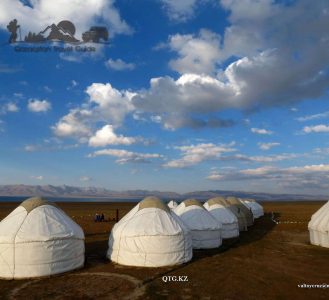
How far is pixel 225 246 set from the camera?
22.7 m

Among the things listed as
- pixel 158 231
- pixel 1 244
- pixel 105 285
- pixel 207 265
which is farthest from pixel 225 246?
pixel 1 244

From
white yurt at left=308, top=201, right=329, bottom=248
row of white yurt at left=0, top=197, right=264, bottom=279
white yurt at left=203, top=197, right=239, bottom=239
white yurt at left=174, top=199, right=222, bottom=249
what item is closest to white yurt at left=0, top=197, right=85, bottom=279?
row of white yurt at left=0, top=197, right=264, bottom=279

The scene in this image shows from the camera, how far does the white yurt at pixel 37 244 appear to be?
46.8 feet

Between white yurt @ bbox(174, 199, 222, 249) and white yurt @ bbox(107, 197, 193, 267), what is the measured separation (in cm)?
370

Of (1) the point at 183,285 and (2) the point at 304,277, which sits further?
(2) the point at 304,277

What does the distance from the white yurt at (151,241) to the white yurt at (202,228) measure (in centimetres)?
370

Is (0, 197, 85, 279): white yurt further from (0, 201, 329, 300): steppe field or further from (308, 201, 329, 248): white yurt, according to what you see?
(308, 201, 329, 248): white yurt

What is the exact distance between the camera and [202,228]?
21250 millimetres

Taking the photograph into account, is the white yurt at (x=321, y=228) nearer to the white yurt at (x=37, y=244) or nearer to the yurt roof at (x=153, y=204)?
the yurt roof at (x=153, y=204)

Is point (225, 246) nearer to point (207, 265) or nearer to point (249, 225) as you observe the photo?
point (207, 265)

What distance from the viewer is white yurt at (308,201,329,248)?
71.3ft

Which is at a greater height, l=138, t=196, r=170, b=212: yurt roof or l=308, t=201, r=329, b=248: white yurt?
l=138, t=196, r=170, b=212: yurt roof

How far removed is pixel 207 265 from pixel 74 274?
→ 241 inches

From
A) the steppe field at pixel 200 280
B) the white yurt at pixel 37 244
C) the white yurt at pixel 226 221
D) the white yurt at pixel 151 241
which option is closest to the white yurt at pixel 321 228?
the steppe field at pixel 200 280
